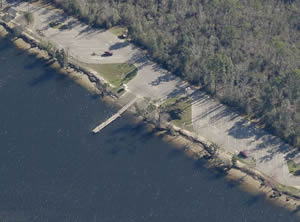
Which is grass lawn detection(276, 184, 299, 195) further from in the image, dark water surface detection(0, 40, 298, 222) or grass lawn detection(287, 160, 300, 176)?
dark water surface detection(0, 40, 298, 222)

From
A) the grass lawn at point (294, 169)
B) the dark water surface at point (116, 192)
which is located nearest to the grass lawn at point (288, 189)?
the grass lawn at point (294, 169)

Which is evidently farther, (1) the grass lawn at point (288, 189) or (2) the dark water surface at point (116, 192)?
(1) the grass lawn at point (288, 189)

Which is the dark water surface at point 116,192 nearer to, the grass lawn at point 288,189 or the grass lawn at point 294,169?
the grass lawn at point 288,189

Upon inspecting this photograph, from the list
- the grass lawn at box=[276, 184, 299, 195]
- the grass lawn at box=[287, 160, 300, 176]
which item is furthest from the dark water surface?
the grass lawn at box=[287, 160, 300, 176]

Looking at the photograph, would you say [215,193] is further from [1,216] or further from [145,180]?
[1,216]

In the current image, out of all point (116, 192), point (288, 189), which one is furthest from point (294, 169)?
point (116, 192)

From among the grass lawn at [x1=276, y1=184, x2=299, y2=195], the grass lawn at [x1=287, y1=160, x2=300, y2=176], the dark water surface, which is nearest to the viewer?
the dark water surface

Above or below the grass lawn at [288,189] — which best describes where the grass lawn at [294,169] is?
above

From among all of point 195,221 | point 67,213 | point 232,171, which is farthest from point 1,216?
point 232,171

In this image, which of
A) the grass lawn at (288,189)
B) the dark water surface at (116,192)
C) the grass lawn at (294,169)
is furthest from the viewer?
the grass lawn at (294,169)

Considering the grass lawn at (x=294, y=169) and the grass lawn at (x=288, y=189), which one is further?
the grass lawn at (x=294, y=169)

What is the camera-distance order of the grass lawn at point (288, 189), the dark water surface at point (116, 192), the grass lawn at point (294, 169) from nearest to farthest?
the dark water surface at point (116, 192), the grass lawn at point (288, 189), the grass lawn at point (294, 169)
